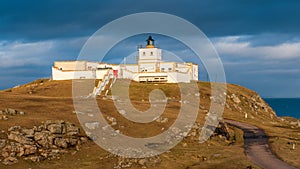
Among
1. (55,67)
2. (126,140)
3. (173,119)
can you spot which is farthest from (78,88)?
(126,140)

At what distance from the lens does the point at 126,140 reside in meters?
49.3

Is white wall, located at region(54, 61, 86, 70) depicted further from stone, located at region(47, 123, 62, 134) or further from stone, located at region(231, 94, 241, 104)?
stone, located at region(47, 123, 62, 134)

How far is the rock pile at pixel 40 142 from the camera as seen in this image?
41312 mm

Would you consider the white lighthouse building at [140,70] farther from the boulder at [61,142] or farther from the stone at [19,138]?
the stone at [19,138]

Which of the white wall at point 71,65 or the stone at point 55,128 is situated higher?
the white wall at point 71,65

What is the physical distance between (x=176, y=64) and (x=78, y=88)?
35.6 m

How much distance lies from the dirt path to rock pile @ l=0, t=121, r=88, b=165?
18.8 meters

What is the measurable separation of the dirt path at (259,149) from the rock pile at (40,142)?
18.8 meters

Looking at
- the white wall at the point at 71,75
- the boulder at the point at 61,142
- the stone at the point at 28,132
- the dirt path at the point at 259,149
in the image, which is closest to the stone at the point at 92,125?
the boulder at the point at 61,142

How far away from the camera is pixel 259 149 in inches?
2136

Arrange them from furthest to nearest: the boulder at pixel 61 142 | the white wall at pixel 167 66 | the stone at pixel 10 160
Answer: the white wall at pixel 167 66 → the boulder at pixel 61 142 → the stone at pixel 10 160

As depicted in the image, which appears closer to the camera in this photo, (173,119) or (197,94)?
(173,119)

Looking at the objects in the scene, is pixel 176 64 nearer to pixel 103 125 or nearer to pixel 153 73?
pixel 153 73

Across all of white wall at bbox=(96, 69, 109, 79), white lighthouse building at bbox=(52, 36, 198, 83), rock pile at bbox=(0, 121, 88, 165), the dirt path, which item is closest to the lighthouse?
white lighthouse building at bbox=(52, 36, 198, 83)
